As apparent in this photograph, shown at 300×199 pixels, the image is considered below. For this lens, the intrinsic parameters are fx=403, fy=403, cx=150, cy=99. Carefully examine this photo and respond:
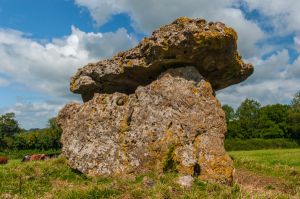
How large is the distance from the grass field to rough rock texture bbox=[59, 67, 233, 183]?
65 cm

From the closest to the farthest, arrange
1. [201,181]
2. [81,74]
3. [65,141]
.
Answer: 1. [201,181]
2. [65,141]
3. [81,74]

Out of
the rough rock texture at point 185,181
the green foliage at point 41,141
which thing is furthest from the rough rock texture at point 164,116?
the green foliage at point 41,141

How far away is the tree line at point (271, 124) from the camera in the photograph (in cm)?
8861

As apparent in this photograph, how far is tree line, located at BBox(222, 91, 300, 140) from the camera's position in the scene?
88613mm

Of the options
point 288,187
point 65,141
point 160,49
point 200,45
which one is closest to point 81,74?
point 65,141

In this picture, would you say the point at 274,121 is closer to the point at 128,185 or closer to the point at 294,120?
the point at 294,120

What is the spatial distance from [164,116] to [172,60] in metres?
2.16

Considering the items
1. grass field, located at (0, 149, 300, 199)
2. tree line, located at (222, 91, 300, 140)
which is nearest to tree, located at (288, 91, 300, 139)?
tree line, located at (222, 91, 300, 140)

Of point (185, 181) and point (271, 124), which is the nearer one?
point (185, 181)

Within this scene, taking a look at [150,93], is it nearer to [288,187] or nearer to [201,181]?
[201,181]

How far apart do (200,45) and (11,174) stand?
7510 mm

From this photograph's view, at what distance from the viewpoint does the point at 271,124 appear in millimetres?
97438

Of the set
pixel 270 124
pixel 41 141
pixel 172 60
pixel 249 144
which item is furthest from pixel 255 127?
pixel 172 60

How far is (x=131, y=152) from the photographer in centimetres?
1294
